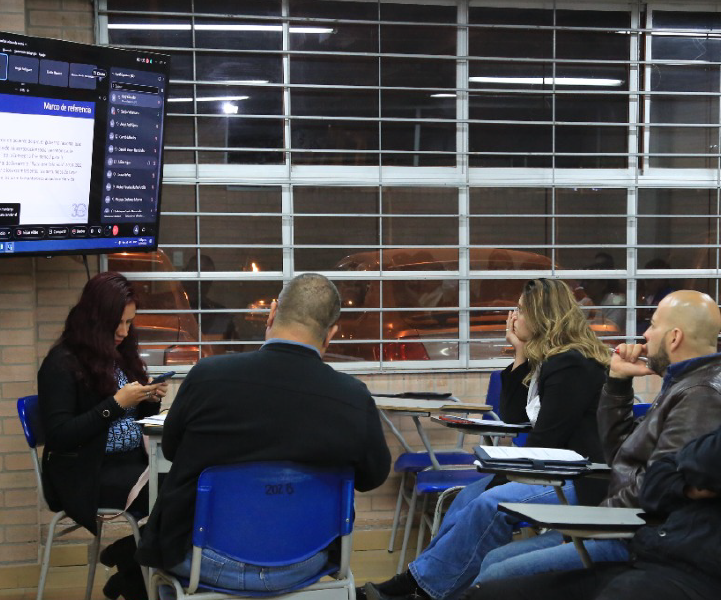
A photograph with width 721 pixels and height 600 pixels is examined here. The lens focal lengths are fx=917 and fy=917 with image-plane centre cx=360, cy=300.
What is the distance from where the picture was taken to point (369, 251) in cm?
435

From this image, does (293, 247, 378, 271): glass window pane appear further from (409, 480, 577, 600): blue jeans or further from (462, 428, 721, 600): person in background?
(462, 428, 721, 600): person in background

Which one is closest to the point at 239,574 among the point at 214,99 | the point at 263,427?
the point at 263,427

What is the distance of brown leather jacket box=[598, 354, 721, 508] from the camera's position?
2293mm

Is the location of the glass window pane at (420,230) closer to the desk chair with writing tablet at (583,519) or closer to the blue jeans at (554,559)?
the blue jeans at (554,559)

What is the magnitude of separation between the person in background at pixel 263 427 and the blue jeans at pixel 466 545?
793mm

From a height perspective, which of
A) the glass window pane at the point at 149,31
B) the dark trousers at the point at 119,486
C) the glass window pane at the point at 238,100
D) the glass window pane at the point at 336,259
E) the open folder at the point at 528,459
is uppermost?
the glass window pane at the point at 149,31

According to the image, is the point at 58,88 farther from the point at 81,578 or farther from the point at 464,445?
the point at 464,445

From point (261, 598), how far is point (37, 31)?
9.15 feet

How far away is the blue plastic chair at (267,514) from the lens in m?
2.17

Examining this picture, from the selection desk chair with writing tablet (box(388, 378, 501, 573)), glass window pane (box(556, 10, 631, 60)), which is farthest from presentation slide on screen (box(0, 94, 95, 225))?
glass window pane (box(556, 10, 631, 60))

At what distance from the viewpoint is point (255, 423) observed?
7.07ft

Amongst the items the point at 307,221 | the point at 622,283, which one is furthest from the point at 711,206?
the point at 307,221

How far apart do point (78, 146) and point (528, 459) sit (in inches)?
85.8

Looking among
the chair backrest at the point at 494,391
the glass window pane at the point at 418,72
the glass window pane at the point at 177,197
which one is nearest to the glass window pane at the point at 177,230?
the glass window pane at the point at 177,197
